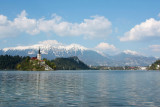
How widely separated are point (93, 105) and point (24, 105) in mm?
9482

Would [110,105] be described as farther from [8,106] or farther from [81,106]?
[8,106]

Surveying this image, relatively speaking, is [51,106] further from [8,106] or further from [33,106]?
[8,106]

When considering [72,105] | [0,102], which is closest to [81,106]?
[72,105]

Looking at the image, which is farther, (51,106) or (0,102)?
(0,102)

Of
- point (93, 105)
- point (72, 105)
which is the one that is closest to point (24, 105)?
point (72, 105)

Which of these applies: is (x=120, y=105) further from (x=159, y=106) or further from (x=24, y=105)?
(x=24, y=105)

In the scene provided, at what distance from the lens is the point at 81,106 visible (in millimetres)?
31672

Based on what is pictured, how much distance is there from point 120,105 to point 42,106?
10.7 m

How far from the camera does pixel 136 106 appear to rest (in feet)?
105

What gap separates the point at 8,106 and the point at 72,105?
857cm

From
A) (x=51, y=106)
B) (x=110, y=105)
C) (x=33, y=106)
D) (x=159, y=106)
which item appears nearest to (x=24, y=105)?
(x=33, y=106)

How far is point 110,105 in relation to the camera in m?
32.6

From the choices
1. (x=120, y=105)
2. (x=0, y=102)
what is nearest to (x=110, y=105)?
(x=120, y=105)

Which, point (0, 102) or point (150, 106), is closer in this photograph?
point (150, 106)
